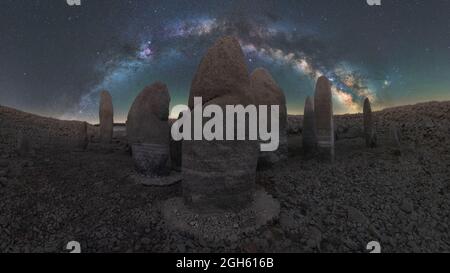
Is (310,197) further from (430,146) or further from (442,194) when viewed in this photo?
(430,146)

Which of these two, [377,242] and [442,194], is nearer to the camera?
[377,242]

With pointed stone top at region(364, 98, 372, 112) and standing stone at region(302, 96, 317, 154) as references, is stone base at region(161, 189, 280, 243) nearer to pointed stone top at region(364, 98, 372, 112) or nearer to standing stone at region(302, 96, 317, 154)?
standing stone at region(302, 96, 317, 154)

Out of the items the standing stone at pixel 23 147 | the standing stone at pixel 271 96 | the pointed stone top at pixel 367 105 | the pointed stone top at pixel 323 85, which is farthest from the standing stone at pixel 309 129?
the standing stone at pixel 23 147

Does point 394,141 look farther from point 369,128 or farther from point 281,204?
point 281,204

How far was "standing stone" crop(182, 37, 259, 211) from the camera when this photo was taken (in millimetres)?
5938

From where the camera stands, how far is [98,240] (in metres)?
5.66

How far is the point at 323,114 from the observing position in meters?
10.8

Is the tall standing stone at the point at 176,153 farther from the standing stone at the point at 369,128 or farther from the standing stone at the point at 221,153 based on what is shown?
the standing stone at the point at 369,128

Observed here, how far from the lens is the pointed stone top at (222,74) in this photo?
625cm

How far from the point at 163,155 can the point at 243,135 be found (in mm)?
4163

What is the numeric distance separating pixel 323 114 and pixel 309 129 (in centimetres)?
79

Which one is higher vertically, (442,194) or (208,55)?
(208,55)
